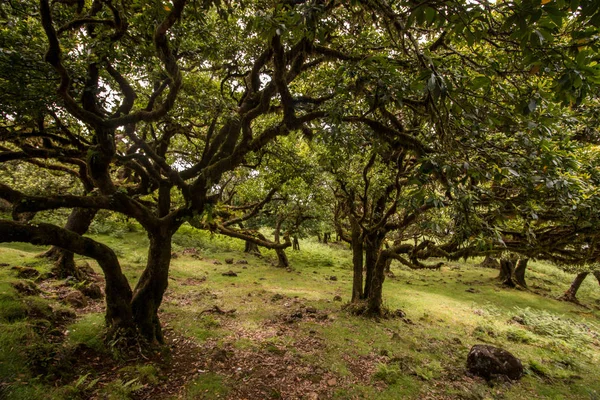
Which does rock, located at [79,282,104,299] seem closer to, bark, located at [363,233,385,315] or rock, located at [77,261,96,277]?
rock, located at [77,261,96,277]

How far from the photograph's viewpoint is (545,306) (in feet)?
60.0

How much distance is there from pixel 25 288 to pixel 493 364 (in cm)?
1304

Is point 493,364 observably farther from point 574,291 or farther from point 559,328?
point 574,291

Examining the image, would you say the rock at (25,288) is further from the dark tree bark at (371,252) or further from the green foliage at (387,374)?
the dark tree bark at (371,252)

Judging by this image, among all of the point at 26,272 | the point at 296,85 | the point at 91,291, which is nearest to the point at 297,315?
the point at 91,291

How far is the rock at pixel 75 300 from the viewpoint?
332 inches

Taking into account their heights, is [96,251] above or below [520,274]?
above

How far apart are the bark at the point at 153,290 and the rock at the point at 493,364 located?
850 cm

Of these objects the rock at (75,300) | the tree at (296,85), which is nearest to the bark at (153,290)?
the tree at (296,85)

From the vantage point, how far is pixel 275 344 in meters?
8.34

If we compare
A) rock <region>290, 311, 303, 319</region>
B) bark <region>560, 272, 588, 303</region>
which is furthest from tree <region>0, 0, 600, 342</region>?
bark <region>560, 272, 588, 303</region>

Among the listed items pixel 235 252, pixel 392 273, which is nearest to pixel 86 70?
pixel 235 252

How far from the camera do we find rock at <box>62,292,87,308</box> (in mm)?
8438

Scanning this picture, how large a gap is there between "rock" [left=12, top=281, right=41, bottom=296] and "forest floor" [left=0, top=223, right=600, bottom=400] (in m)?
0.07
